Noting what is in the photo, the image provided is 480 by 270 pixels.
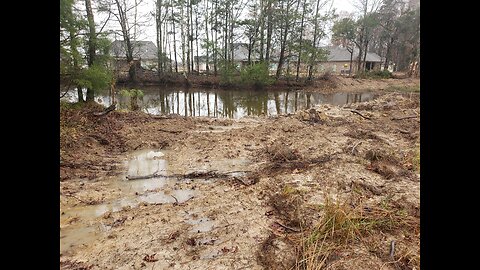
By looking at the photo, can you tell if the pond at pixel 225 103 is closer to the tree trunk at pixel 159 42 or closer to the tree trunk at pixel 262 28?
the tree trunk at pixel 159 42

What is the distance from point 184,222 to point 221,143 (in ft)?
13.2

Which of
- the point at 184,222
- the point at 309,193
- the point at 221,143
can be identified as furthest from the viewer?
the point at 221,143

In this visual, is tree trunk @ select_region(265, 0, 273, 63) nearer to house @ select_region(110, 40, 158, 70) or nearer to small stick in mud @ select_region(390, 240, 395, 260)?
house @ select_region(110, 40, 158, 70)

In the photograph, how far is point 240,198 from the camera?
4.57 m

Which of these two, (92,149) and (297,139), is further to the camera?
(297,139)

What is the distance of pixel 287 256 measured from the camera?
3.04 meters

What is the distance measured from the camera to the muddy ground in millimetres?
3070

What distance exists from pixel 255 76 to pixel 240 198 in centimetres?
2197

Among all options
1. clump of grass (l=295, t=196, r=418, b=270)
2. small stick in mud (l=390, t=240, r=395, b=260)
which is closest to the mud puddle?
clump of grass (l=295, t=196, r=418, b=270)

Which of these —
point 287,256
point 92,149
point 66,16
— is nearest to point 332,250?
point 287,256

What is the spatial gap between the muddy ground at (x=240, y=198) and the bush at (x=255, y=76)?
56.6 feet

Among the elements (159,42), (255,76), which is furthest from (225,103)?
(159,42)

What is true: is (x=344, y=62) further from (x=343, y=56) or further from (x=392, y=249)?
(x=392, y=249)
